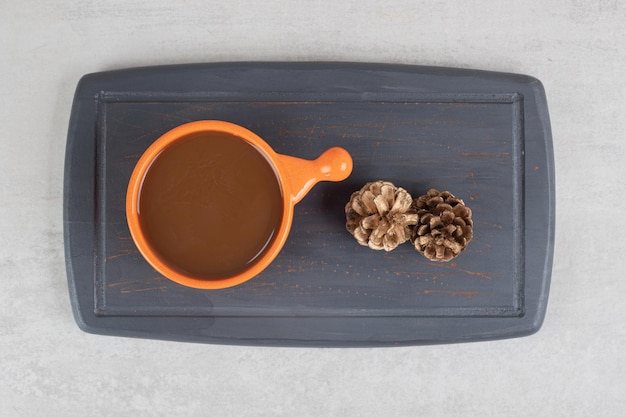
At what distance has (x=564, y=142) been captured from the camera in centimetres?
69

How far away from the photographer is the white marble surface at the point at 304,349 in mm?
684

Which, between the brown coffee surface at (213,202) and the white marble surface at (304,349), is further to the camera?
the white marble surface at (304,349)

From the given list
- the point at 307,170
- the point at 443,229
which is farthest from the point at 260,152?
the point at 443,229

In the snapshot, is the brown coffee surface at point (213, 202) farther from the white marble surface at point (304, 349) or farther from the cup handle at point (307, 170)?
the white marble surface at point (304, 349)

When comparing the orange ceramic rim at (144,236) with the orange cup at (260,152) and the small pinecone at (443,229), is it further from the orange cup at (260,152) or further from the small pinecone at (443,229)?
the small pinecone at (443,229)

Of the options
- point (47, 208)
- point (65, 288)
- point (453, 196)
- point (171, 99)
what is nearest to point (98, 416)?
point (65, 288)

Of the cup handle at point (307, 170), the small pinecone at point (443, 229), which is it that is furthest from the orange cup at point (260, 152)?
the small pinecone at point (443, 229)

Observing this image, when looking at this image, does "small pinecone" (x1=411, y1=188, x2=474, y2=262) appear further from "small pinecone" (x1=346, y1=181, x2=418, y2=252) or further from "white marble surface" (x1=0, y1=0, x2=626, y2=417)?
"white marble surface" (x1=0, y1=0, x2=626, y2=417)

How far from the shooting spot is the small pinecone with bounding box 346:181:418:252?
573 millimetres

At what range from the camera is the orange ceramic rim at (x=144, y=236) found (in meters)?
0.52

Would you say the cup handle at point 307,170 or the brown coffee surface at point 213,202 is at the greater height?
the cup handle at point 307,170

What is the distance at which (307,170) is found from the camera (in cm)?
54

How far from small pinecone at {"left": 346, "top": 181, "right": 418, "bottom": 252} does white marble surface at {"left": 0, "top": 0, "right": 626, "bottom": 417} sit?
191 millimetres

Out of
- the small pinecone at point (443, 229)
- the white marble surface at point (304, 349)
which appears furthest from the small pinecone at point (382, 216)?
the white marble surface at point (304, 349)
